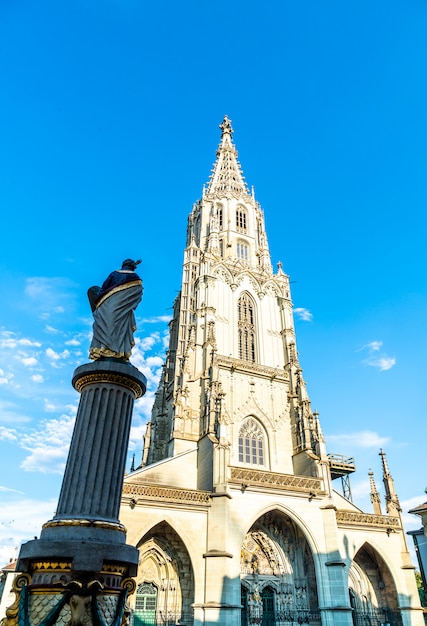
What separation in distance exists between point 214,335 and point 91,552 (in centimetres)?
2304

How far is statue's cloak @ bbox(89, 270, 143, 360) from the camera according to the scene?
7227 millimetres

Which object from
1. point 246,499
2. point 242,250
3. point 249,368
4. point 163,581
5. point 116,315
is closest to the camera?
A: point 116,315

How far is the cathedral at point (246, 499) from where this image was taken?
59.5ft

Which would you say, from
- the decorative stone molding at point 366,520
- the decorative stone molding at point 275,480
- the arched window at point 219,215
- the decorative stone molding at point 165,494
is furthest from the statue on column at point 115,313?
the arched window at point 219,215

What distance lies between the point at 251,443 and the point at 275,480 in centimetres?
453

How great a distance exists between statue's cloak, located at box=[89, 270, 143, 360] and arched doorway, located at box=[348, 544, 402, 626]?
841 inches

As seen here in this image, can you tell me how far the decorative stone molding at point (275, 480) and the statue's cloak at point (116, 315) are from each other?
48.1 ft

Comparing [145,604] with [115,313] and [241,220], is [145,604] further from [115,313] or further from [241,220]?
[241,220]

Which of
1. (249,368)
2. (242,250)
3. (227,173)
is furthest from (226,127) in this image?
(249,368)

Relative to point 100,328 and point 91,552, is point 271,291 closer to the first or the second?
point 100,328

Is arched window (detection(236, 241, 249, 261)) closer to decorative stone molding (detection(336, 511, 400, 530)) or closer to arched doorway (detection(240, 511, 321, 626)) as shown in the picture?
arched doorway (detection(240, 511, 321, 626))

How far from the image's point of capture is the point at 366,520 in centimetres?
2252

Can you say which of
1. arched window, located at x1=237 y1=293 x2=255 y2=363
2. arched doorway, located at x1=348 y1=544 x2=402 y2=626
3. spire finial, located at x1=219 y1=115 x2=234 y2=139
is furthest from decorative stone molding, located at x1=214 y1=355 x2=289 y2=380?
spire finial, located at x1=219 y1=115 x2=234 y2=139

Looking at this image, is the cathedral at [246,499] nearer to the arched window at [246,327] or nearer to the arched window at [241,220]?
the arched window at [246,327]
